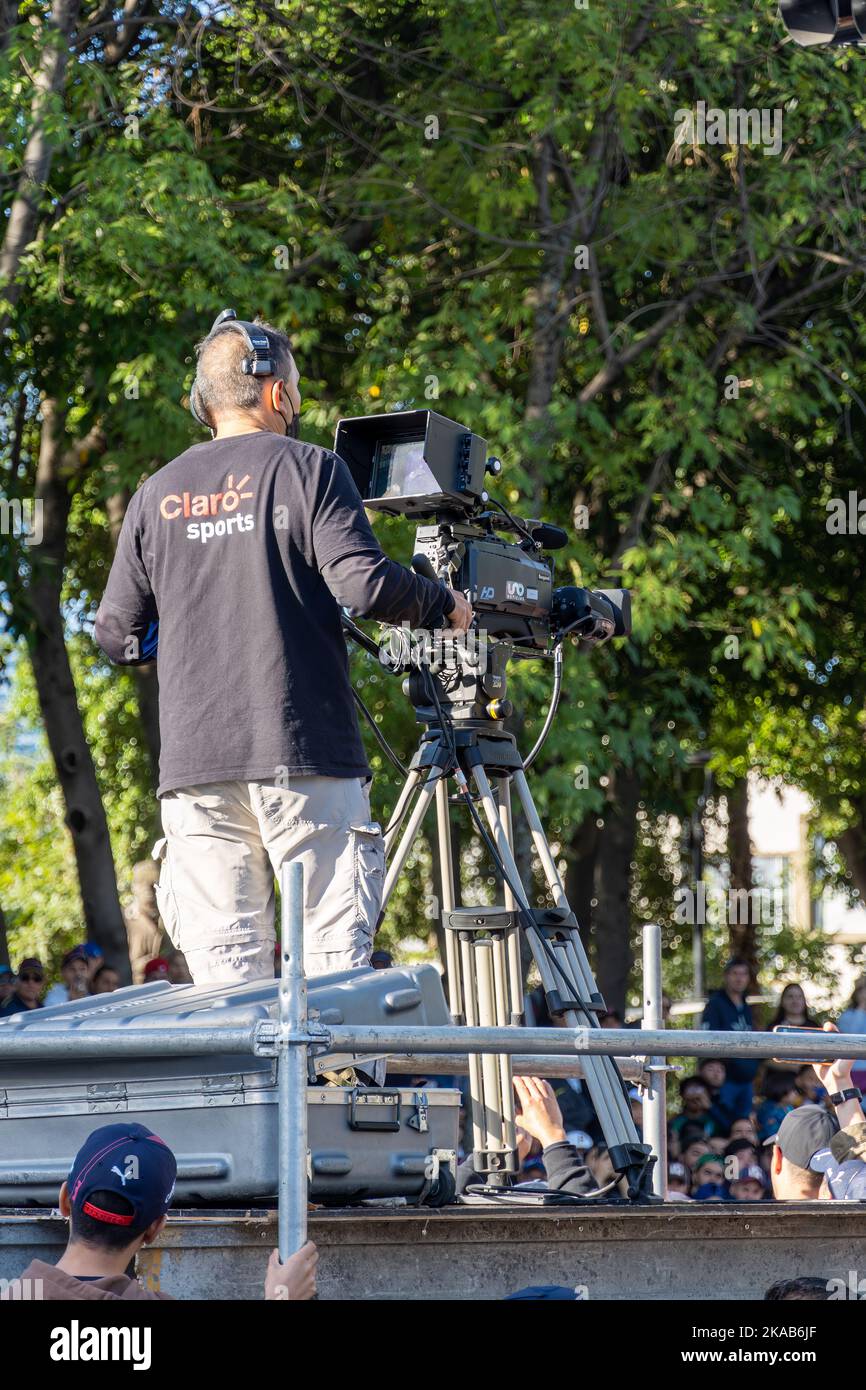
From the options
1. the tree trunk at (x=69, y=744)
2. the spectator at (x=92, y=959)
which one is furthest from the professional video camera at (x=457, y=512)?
the tree trunk at (x=69, y=744)

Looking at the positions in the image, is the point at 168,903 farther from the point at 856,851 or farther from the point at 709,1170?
the point at 856,851

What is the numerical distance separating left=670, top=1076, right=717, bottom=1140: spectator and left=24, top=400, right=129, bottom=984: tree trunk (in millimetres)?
4220

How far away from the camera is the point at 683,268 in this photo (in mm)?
12383

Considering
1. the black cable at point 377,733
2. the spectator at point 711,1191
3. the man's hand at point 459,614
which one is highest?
the man's hand at point 459,614

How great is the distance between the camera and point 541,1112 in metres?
4.58

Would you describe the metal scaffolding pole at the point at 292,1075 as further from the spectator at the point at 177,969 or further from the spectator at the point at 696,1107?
the spectator at the point at 177,969

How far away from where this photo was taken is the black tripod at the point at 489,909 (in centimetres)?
450

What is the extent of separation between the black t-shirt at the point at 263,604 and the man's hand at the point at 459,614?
65 mm

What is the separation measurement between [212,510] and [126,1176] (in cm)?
157

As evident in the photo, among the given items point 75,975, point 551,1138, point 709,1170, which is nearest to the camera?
point 551,1138

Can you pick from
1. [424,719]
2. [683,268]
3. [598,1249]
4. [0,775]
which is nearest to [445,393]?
[683,268]

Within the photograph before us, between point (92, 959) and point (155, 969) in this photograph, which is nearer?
point (92, 959)

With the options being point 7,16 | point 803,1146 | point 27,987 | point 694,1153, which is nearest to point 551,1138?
point 803,1146
